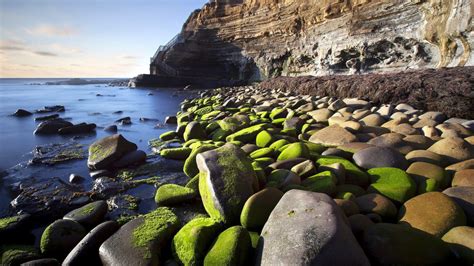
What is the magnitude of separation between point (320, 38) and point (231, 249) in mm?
26012

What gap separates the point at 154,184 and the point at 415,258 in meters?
3.72

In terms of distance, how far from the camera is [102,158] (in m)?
5.50

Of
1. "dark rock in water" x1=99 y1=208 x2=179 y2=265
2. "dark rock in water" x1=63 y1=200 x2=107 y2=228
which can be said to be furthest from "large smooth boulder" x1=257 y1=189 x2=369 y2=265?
"dark rock in water" x1=63 y1=200 x2=107 y2=228

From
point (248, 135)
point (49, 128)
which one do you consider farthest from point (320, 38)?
point (49, 128)

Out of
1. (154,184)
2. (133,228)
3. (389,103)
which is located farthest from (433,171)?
(389,103)

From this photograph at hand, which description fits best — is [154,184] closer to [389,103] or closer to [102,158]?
[102,158]

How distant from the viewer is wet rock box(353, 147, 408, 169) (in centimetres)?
367

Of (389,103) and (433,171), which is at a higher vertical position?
(389,103)

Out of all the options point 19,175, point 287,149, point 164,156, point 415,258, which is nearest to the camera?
point 415,258

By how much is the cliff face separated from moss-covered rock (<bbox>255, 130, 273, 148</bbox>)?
11.6 meters

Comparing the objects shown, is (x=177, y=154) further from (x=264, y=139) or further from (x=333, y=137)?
(x=333, y=137)

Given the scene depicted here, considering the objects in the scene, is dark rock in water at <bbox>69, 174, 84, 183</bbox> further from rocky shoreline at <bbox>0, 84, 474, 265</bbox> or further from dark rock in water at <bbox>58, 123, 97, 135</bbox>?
dark rock in water at <bbox>58, 123, 97, 135</bbox>

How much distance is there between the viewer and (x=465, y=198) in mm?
2717

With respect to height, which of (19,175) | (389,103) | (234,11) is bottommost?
(19,175)
